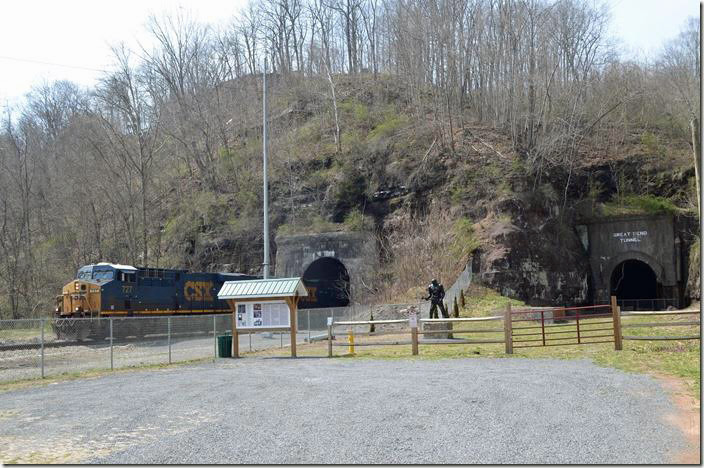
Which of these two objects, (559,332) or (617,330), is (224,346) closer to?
(559,332)

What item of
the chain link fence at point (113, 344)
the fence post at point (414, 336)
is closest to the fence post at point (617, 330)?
the fence post at point (414, 336)

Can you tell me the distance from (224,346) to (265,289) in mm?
2653

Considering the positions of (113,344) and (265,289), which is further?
(113,344)

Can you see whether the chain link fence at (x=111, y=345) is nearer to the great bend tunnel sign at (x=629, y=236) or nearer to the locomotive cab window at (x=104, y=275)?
the locomotive cab window at (x=104, y=275)

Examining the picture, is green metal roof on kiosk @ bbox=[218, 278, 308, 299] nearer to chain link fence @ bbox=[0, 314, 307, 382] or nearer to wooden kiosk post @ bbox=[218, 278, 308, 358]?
wooden kiosk post @ bbox=[218, 278, 308, 358]

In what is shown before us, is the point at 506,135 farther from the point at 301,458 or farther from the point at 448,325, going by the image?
the point at 301,458

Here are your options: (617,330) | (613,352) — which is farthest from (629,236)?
(613,352)

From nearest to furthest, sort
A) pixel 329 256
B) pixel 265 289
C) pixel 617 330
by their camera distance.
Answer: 1. pixel 617 330
2. pixel 265 289
3. pixel 329 256

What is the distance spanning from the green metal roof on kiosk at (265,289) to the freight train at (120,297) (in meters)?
6.19

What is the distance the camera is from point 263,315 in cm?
2342

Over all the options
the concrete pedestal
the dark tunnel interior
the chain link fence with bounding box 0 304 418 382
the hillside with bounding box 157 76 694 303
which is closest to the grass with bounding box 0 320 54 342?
the chain link fence with bounding box 0 304 418 382

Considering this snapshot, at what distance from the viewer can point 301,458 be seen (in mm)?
7797

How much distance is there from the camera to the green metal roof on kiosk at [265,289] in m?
22.8

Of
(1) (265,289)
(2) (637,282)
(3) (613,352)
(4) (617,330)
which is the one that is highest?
(1) (265,289)
